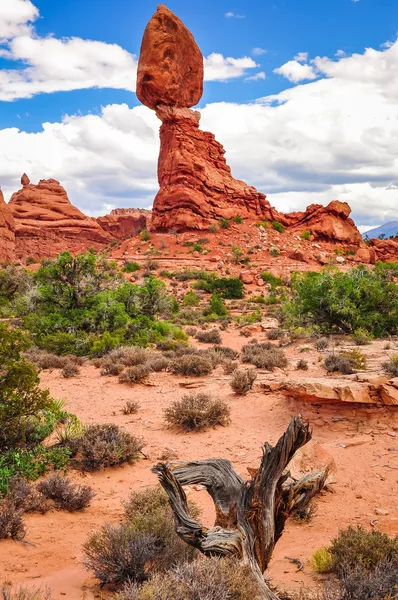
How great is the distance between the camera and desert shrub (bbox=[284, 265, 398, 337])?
607 inches

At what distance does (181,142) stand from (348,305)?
122 ft

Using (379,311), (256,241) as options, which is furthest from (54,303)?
(256,241)

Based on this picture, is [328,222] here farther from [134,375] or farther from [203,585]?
[203,585]

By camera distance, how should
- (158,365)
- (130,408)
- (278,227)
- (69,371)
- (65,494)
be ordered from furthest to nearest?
(278,227) < (158,365) < (69,371) < (130,408) < (65,494)

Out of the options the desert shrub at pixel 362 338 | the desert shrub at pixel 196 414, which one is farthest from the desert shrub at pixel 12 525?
the desert shrub at pixel 362 338

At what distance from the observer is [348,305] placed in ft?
50.3

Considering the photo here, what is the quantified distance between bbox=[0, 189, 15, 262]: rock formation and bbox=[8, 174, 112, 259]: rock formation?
2879 millimetres

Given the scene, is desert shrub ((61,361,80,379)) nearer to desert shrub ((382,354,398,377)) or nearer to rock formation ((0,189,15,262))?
desert shrub ((382,354,398,377))

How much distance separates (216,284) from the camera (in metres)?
33.5

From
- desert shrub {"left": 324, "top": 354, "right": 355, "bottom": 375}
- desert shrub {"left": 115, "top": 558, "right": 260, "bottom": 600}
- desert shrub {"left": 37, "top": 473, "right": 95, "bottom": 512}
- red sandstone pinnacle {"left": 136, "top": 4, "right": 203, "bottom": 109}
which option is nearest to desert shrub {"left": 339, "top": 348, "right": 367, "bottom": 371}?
desert shrub {"left": 324, "top": 354, "right": 355, "bottom": 375}

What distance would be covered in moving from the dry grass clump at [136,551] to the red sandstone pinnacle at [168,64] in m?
48.1

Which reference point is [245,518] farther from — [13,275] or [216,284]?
[216,284]

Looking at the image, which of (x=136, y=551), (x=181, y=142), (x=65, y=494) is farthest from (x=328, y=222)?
(x=136, y=551)

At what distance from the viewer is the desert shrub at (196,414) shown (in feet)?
26.4
